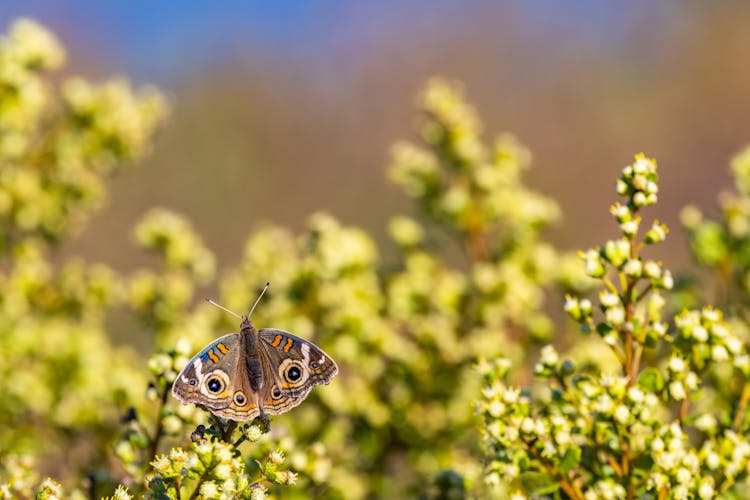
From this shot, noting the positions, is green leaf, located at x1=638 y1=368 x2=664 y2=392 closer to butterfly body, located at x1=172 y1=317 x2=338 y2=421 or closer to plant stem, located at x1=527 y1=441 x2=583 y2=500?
plant stem, located at x1=527 y1=441 x2=583 y2=500

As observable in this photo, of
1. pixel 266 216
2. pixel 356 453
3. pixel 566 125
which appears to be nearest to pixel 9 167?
pixel 356 453

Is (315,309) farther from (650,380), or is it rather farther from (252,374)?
(650,380)

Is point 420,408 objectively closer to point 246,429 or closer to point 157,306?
point 157,306

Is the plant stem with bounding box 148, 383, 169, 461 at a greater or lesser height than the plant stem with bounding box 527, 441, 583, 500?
lesser

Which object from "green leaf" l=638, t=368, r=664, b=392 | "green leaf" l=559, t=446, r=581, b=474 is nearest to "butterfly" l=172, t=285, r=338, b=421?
"green leaf" l=559, t=446, r=581, b=474

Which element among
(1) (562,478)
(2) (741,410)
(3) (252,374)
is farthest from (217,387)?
(2) (741,410)

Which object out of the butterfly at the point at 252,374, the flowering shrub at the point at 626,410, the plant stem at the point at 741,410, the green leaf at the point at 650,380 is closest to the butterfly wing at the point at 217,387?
the butterfly at the point at 252,374

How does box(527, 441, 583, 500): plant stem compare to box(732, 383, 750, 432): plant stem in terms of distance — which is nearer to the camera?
box(527, 441, 583, 500): plant stem

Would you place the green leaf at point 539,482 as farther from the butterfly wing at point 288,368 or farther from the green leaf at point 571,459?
the butterfly wing at point 288,368
